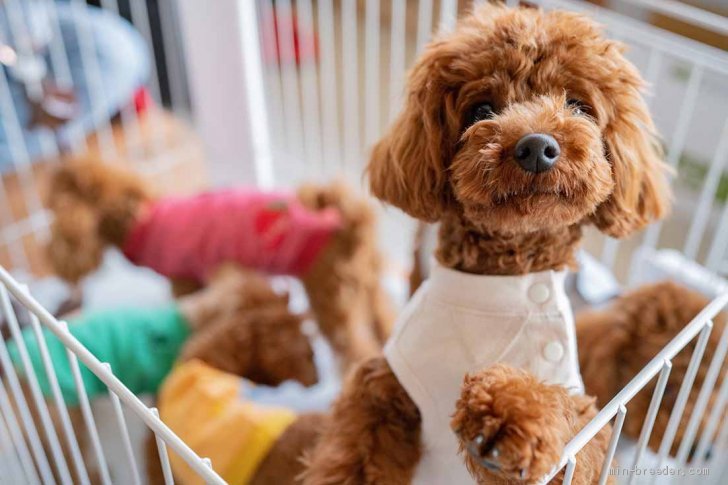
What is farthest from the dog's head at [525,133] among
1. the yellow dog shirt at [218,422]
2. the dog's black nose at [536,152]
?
the yellow dog shirt at [218,422]

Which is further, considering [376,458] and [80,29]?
[80,29]

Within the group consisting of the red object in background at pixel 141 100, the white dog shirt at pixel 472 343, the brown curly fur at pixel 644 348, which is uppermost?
the white dog shirt at pixel 472 343

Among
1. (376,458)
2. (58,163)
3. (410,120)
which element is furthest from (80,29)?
(376,458)

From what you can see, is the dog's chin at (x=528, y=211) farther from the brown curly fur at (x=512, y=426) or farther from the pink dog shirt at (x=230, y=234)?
the pink dog shirt at (x=230, y=234)

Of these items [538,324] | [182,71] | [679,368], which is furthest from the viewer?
[182,71]

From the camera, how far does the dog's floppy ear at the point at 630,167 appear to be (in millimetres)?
678

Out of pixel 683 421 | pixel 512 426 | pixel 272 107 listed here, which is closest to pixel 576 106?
pixel 512 426

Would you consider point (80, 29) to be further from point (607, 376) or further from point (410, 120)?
point (607, 376)

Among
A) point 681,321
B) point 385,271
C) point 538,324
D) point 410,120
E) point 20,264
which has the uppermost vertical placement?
point 410,120

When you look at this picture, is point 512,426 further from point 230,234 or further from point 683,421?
point 230,234

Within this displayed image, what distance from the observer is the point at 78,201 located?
4.40 feet

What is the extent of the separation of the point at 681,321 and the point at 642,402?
0.36ft

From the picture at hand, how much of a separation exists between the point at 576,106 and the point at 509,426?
307mm

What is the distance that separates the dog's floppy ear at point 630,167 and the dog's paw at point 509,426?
A: 0.67 ft
